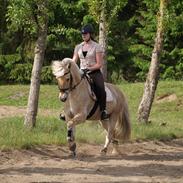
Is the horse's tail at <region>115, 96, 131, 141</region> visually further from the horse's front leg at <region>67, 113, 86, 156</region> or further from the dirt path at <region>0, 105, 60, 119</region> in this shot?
the dirt path at <region>0, 105, 60, 119</region>

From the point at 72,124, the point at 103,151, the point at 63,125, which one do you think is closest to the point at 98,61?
the point at 72,124

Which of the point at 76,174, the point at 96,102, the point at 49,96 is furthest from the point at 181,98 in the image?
the point at 76,174

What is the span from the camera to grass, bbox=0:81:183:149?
13.0 m

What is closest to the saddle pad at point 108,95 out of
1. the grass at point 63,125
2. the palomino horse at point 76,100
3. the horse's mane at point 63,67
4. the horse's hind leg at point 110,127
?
the palomino horse at point 76,100

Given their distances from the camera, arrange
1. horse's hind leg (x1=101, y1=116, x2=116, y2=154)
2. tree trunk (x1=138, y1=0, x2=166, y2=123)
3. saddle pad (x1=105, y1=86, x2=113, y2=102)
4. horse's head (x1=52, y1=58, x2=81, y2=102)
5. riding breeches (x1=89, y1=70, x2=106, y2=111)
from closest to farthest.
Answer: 1. horse's head (x1=52, y1=58, x2=81, y2=102)
2. riding breeches (x1=89, y1=70, x2=106, y2=111)
3. saddle pad (x1=105, y1=86, x2=113, y2=102)
4. horse's hind leg (x1=101, y1=116, x2=116, y2=154)
5. tree trunk (x1=138, y1=0, x2=166, y2=123)

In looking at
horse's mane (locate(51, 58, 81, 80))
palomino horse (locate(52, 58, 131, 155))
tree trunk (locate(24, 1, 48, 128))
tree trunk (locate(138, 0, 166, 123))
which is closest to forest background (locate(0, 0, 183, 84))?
tree trunk (locate(138, 0, 166, 123))

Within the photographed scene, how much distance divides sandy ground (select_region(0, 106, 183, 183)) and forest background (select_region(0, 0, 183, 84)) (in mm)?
21887

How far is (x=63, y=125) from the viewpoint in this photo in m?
15.8

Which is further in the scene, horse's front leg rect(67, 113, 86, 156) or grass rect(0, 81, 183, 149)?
grass rect(0, 81, 183, 149)

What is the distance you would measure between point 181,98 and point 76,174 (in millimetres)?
17575

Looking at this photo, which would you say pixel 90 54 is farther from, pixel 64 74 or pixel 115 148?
pixel 115 148

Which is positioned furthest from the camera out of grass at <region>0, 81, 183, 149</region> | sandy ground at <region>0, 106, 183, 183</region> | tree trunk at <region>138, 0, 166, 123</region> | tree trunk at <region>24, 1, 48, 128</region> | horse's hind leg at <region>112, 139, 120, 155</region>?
tree trunk at <region>138, 0, 166, 123</region>

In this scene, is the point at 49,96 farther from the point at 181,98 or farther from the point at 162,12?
the point at 162,12

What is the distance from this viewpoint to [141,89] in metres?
28.6
